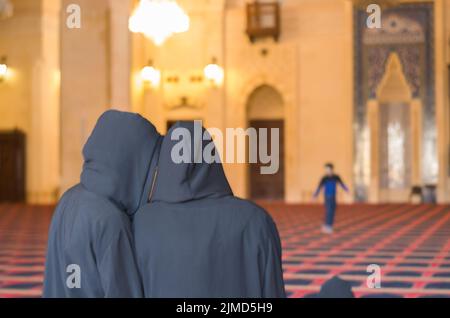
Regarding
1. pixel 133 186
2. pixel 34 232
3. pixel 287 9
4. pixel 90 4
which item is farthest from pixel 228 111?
pixel 133 186

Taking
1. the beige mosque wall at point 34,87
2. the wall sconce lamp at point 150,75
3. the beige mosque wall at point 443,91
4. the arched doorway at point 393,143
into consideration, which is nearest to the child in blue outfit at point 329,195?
the arched doorway at point 393,143

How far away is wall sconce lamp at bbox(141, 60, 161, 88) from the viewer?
16.0m

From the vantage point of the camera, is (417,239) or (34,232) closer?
(417,239)

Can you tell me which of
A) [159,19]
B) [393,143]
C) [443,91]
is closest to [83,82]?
[159,19]

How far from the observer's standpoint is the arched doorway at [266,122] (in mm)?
17047

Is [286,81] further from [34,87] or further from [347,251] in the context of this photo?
[347,251]

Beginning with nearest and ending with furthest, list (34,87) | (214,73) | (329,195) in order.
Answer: (329,195)
(214,73)
(34,87)

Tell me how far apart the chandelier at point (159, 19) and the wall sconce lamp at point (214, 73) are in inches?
138

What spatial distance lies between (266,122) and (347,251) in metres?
9.53

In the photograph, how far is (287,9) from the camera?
16.6 m

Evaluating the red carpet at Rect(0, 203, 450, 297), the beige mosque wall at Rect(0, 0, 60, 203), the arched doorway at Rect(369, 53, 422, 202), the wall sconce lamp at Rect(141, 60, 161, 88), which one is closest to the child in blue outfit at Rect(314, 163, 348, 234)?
the red carpet at Rect(0, 203, 450, 297)

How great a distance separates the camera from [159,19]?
484 inches
